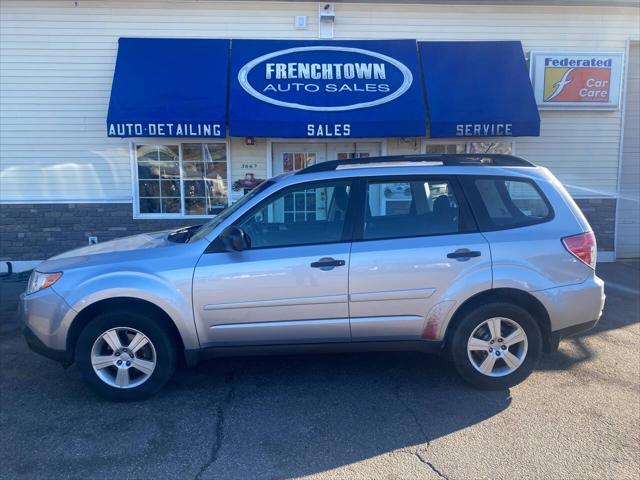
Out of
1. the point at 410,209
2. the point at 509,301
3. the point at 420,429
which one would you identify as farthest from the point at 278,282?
the point at 509,301

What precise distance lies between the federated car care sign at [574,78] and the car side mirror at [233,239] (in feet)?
24.4

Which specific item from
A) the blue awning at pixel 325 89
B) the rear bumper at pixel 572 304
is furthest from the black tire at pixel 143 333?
the blue awning at pixel 325 89

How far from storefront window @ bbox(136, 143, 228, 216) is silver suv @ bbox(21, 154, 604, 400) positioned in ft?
16.9

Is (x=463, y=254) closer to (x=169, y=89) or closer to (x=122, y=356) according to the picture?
(x=122, y=356)

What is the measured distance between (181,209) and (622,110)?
27.3ft

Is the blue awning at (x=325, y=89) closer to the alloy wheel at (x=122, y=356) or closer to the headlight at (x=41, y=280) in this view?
the headlight at (x=41, y=280)

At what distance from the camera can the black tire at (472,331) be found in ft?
13.1

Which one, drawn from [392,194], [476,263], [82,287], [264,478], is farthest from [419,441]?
[82,287]

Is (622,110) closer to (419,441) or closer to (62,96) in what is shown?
(419,441)

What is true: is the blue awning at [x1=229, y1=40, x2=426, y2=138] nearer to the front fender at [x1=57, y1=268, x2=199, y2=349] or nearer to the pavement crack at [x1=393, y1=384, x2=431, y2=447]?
the front fender at [x1=57, y1=268, x2=199, y2=349]

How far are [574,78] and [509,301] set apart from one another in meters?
6.92

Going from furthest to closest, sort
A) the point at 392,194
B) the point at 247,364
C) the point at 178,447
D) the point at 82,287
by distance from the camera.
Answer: the point at 247,364 < the point at 392,194 < the point at 82,287 < the point at 178,447

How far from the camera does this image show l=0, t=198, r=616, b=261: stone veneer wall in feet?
29.8

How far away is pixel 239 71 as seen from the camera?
8.52 m
